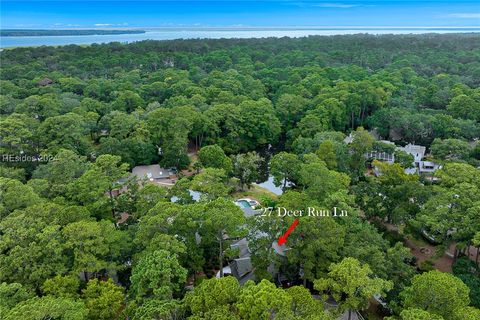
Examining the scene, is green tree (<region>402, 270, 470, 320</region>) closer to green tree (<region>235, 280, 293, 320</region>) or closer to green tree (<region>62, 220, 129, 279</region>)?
green tree (<region>235, 280, 293, 320</region>)

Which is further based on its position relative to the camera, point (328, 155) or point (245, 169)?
point (245, 169)

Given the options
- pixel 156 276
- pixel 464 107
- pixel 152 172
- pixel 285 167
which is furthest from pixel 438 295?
pixel 464 107

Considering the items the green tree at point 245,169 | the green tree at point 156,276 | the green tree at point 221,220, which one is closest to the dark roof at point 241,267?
the green tree at point 221,220

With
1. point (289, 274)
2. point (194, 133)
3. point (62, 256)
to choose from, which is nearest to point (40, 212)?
point (62, 256)

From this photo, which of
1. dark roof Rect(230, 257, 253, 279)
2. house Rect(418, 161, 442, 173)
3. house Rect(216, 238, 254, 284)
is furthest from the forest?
house Rect(418, 161, 442, 173)

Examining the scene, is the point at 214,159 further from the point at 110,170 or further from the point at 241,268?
the point at 241,268

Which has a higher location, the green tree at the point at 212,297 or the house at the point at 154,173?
the green tree at the point at 212,297

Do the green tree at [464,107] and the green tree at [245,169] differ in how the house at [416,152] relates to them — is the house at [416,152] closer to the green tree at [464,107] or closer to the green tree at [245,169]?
the green tree at [464,107]
